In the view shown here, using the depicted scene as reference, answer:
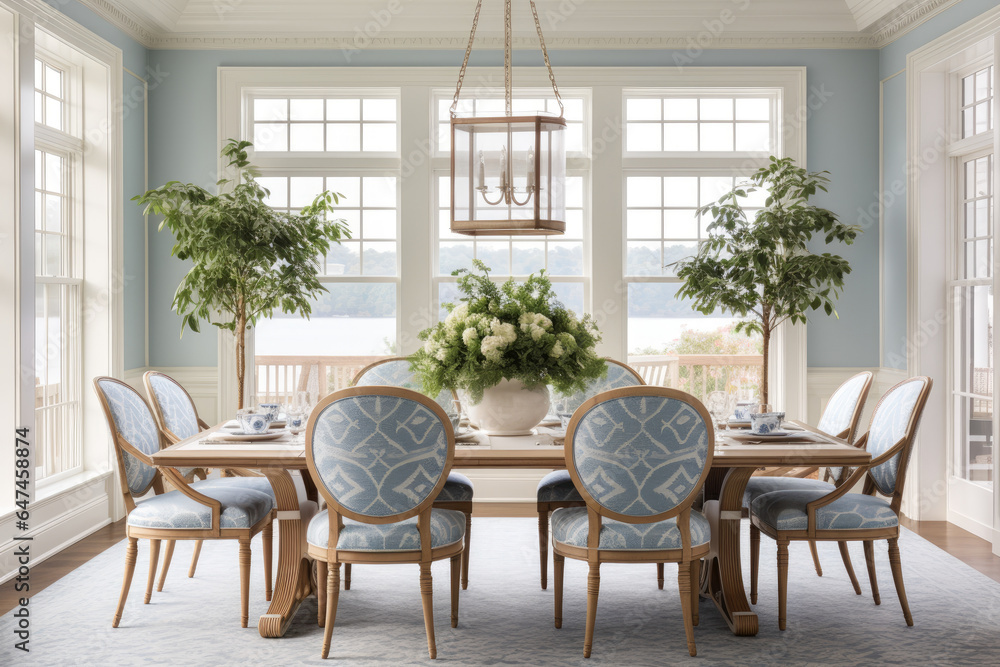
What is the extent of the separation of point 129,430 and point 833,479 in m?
2.90

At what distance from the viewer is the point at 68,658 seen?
8.67 feet

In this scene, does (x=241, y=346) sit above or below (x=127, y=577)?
above

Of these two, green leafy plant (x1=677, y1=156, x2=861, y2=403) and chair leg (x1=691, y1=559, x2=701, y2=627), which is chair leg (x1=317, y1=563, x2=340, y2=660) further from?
green leafy plant (x1=677, y1=156, x2=861, y2=403)

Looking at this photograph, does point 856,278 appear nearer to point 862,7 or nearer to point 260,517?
point 862,7

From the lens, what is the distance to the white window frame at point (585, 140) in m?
4.90

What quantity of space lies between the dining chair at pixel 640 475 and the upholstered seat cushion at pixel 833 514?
395 millimetres

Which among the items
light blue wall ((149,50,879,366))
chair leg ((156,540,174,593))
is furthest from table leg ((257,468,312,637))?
light blue wall ((149,50,879,366))

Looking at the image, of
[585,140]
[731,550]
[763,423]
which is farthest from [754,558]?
[585,140]

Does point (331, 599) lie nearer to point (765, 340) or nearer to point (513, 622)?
point (513, 622)

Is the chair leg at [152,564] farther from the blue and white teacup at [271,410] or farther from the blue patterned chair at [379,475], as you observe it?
the blue patterned chair at [379,475]

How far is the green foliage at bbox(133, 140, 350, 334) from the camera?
A: 4094 mm

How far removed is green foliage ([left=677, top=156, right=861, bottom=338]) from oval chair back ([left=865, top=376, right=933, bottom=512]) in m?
1.27

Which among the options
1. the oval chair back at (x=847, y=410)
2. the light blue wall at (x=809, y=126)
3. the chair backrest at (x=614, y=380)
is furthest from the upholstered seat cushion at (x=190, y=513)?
the oval chair back at (x=847, y=410)

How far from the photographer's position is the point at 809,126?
4.92 meters
